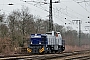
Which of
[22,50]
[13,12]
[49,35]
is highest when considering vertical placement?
[13,12]

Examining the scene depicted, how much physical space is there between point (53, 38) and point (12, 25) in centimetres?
1860

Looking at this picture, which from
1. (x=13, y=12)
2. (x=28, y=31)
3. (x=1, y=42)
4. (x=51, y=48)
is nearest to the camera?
(x=1, y=42)

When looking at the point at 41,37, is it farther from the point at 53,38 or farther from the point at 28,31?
the point at 28,31

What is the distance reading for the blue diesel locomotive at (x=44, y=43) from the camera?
1309 inches

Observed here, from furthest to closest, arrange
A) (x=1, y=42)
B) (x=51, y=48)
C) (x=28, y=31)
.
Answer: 1. (x=28, y=31)
2. (x=51, y=48)
3. (x=1, y=42)

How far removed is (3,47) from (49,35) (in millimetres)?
7482

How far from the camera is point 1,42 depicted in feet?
105

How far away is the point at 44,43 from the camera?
34.5 m

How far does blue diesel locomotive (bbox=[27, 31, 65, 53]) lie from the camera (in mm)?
33250

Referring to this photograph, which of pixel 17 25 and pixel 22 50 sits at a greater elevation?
pixel 17 25

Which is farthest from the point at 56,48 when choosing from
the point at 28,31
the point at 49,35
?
the point at 28,31

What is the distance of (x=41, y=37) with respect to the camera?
111 feet

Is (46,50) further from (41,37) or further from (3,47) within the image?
(3,47)

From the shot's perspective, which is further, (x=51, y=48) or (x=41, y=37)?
(x=51, y=48)
